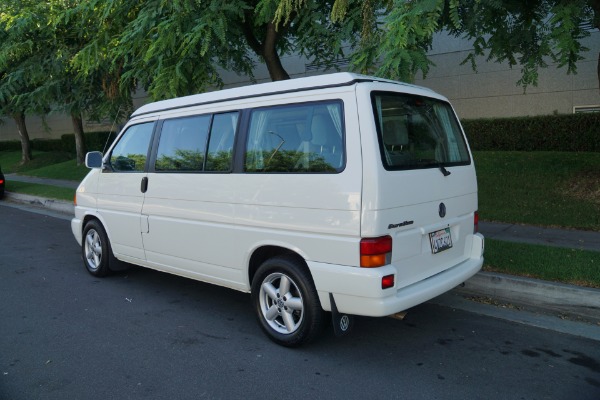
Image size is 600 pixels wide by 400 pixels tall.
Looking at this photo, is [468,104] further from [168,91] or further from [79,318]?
[79,318]

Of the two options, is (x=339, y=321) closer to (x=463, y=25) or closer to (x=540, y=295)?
(x=540, y=295)

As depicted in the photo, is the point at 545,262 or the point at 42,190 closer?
the point at 545,262

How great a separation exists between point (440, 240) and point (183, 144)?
258cm

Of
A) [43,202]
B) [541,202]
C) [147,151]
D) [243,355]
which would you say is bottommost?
[243,355]

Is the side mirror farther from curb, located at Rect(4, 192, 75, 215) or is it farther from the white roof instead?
curb, located at Rect(4, 192, 75, 215)

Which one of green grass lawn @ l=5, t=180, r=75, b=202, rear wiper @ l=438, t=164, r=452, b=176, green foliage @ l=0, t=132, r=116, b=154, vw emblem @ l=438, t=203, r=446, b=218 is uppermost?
green foliage @ l=0, t=132, r=116, b=154

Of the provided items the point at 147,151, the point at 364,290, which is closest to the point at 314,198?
the point at 364,290

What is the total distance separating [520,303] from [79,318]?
4297mm

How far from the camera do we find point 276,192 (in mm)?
3949

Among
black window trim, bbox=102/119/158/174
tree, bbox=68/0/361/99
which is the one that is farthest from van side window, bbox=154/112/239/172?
tree, bbox=68/0/361/99

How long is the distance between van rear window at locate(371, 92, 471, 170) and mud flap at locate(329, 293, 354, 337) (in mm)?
1083

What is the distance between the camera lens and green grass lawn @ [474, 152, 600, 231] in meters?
7.86

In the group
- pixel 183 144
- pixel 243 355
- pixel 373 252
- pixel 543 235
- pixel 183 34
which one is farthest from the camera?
pixel 183 34

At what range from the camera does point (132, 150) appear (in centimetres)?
558
